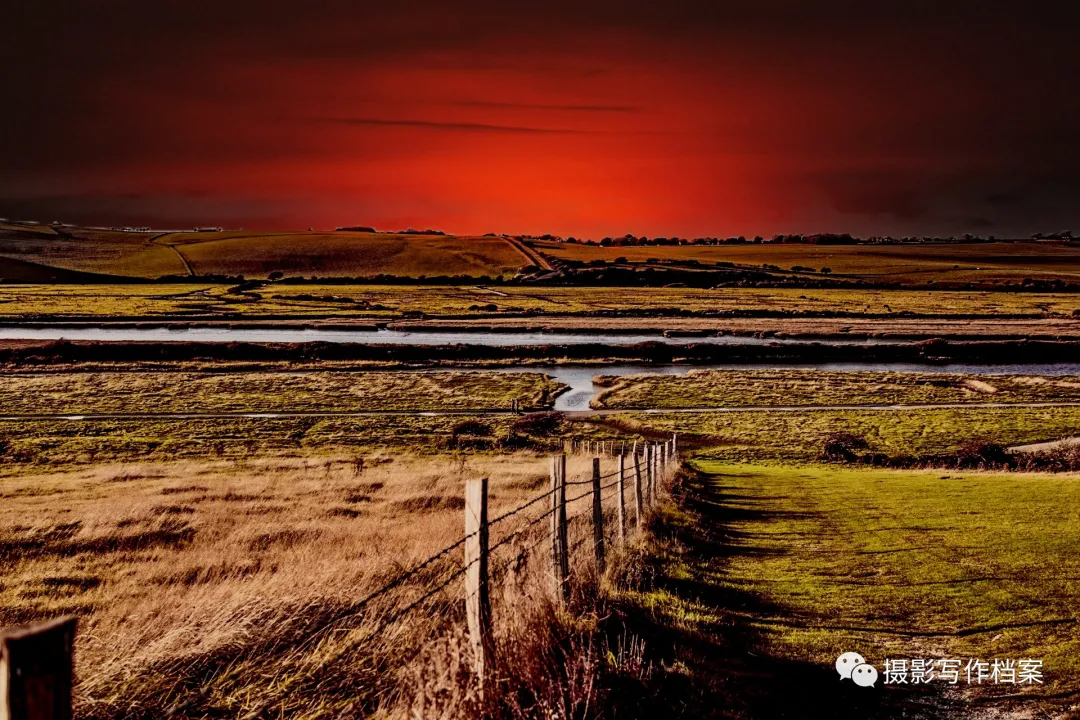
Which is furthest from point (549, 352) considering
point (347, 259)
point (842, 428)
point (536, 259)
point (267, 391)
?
point (347, 259)

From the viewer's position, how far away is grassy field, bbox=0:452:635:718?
6207 millimetres

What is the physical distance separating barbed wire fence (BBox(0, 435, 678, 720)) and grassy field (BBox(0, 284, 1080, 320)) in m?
91.1

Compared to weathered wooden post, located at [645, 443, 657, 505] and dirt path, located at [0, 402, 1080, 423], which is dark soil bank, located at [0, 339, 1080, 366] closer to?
dirt path, located at [0, 402, 1080, 423]

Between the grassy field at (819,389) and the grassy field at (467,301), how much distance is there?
44.7m

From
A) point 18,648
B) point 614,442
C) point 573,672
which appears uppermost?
point 18,648

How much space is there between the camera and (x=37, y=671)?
278cm

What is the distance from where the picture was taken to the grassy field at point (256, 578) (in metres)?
6.21

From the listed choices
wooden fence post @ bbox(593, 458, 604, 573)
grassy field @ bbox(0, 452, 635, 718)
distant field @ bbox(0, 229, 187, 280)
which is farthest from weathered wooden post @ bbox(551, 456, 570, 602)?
distant field @ bbox(0, 229, 187, 280)

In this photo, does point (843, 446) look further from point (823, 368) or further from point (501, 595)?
point (823, 368)

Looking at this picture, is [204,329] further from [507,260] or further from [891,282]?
[891,282]

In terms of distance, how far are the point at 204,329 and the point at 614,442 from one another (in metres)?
65.6

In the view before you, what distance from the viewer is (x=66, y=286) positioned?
14125 centimetres

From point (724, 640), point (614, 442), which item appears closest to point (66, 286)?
point (614, 442)

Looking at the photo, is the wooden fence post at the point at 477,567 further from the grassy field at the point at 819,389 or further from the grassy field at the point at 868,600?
the grassy field at the point at 819,389
